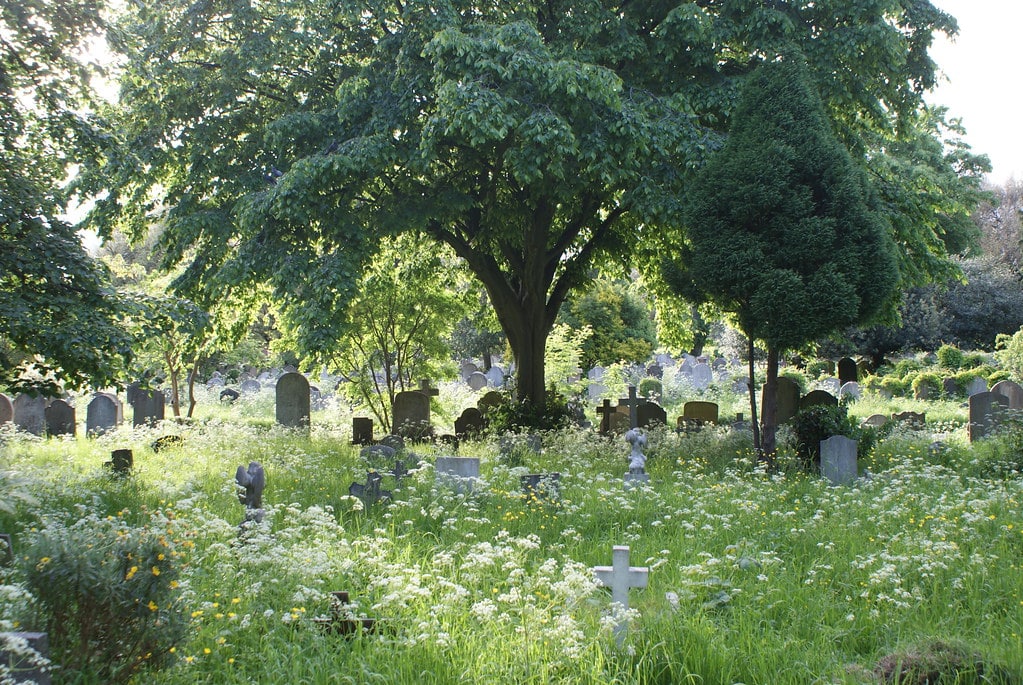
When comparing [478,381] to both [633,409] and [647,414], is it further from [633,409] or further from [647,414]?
[633,409]

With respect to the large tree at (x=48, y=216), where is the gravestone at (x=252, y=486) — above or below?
below

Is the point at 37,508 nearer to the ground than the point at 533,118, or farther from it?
nearer to the ground

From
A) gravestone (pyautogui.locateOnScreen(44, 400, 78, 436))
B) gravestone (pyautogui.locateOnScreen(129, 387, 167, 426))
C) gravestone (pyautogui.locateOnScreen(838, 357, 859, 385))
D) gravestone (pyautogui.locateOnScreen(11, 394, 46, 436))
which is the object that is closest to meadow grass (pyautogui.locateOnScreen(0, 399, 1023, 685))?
gravestone (pyautogui.locateOnScreen(129, 387, 167, 426))

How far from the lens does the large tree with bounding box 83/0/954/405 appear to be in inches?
432

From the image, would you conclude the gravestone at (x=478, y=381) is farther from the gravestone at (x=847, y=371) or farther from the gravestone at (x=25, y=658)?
the gravestone at (x=25, y=658)

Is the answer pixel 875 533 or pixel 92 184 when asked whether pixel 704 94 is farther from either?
pixel 92 184

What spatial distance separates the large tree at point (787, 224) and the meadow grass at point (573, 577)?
7.23ft

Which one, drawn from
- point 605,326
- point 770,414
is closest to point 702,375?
point 605,326

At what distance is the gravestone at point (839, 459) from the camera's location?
1001 cm

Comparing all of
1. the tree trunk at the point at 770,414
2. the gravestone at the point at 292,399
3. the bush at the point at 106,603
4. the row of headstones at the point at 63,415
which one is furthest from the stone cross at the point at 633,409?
the bush at the point at 106,603

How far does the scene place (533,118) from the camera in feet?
34.4

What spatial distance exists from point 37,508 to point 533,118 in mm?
6735

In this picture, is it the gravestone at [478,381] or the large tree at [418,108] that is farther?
the gravestone at [478,381]

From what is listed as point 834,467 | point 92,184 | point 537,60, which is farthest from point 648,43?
point 92,184
